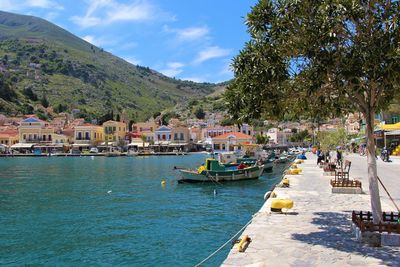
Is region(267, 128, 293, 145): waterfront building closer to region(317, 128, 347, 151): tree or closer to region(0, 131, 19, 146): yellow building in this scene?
region(0, 131, 19, 146): yellow building

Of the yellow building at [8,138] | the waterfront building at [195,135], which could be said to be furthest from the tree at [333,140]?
the yellow building at [8,138]

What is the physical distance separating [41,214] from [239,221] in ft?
34.2

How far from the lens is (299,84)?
31.9 ft

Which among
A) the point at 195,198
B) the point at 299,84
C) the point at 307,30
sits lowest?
the point at 195,198

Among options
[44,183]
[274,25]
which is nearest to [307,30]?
[274,25]

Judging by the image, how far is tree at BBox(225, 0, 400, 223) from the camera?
321 inches

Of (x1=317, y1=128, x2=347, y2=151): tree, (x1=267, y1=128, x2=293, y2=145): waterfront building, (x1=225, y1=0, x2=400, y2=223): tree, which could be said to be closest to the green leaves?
(x1=225, y1=0, x2=400, y2=223): tree

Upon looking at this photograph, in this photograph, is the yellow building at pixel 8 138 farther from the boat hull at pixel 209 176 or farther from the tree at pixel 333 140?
the tree at pixel 333 140

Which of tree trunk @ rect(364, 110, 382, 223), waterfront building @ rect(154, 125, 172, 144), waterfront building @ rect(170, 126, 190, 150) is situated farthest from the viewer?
waterfront building @ rect(154, 125, 172, 144)

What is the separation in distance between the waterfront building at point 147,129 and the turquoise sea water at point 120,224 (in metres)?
95.2

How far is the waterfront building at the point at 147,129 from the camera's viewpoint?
418ft

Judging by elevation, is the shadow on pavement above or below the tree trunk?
below

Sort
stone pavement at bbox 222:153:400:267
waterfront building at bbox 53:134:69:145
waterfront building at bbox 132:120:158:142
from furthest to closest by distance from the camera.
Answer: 1. waterfront building at bbox 132:120:158:142
2. waterfront building at bbox 53:134:69:145
3. stone pavement at bbox 222:153:400:267

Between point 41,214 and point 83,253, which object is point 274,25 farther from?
point 41,214
